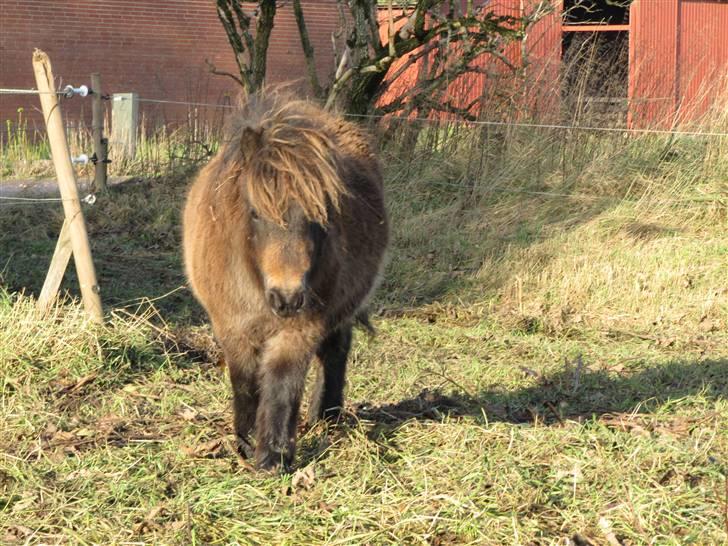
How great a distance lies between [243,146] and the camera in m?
4.29

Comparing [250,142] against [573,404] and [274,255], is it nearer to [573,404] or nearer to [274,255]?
[274,255]

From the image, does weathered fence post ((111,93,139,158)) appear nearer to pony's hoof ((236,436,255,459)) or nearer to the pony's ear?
pony's hoof ((236,436,255,459))

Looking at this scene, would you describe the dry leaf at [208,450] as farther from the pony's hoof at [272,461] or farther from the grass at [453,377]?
the pony's hoof at [272,461]

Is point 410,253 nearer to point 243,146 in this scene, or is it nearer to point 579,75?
point 579,75

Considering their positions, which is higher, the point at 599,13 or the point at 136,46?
the point at 599,13

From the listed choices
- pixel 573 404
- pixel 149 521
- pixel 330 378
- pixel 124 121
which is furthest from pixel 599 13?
pixel 149 521

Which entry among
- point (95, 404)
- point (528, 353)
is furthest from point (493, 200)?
point (95, 404)

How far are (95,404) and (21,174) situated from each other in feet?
30.3

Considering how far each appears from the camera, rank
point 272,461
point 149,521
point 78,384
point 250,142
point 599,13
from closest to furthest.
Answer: point 149,521, point 250,142, point 272,461, point 78,384, point 599,13

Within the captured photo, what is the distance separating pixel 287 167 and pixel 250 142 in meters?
0.26

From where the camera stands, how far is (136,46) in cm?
2503

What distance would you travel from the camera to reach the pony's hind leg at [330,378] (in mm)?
5348

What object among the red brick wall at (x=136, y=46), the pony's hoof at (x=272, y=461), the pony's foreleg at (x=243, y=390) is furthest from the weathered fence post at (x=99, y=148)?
the red brick wall at (x=136, y=46)

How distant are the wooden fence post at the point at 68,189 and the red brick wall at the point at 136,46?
16988mm
